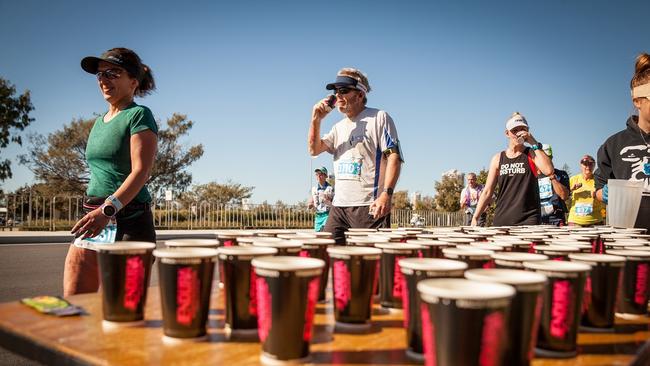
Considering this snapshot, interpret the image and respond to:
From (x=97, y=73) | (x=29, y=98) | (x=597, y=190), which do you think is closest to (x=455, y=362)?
(x=97, y=73)

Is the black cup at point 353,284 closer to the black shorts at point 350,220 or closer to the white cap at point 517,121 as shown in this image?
the black shorts at point 350,220

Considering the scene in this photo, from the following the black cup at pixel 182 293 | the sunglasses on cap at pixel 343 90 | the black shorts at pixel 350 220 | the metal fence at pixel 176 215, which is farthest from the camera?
the metal fence at pixel 176 215

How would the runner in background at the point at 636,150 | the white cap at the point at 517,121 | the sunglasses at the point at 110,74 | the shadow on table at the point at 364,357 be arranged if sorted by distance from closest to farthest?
the shadow on table at the point at 364,357
the sunglasses at the point at 110,74
the runner in background at the point at 636,150
the white cap at the point at 517,121

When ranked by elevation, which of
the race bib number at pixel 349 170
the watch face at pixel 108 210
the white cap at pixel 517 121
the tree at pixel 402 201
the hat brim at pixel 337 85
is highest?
the hat brim at pixel 337 85

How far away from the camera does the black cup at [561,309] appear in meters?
1.14

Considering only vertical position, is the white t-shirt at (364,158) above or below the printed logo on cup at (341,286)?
above

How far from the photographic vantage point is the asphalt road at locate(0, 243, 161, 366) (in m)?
6.38

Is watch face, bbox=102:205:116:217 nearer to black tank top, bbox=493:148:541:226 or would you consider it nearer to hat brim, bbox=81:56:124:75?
hat brim, bbox=81:56:124:75

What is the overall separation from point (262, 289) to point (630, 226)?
3247 millimetres

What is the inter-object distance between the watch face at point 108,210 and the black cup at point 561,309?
6.16 ft

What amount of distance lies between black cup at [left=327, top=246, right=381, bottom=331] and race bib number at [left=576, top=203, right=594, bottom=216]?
751 cm

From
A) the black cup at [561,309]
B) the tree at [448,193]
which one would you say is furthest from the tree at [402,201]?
the black cup at [561,309]

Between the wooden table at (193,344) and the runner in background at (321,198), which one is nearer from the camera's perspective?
the wooden table at (193,344)

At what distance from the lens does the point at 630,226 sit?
346 cm
